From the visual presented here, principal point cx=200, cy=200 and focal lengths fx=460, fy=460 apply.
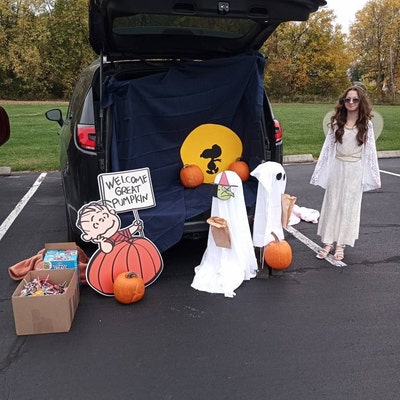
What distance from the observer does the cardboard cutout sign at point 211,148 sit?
4460mm

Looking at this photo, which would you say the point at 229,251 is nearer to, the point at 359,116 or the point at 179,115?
the point at 179,115

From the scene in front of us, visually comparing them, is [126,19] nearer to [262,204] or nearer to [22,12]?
[262,204]

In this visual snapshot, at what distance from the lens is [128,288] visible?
3.42 meters

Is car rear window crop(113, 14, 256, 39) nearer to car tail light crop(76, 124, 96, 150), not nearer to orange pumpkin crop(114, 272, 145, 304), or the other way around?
car tail light crop(76, 124, 96, 150)

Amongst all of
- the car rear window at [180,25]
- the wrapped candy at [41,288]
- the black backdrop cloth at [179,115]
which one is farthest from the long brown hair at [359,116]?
the wrapped candy at [41,288]

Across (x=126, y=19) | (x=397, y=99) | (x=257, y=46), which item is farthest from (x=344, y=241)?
(x=397, y=99)

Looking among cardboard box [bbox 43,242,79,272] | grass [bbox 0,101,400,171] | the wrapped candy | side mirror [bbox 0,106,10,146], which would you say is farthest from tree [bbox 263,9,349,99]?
the wrapped candy

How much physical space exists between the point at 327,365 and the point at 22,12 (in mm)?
49017

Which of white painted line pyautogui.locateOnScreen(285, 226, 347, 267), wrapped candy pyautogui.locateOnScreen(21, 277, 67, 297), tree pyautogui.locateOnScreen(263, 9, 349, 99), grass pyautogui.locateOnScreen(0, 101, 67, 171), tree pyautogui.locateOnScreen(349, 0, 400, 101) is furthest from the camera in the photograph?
tree pyautogui.locateOnScreen(263, 9, 349, 99)

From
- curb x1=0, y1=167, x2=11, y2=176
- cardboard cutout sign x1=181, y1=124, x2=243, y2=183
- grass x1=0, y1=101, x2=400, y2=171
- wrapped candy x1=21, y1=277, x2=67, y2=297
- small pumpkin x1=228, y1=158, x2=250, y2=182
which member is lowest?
wrapped candy x1=21, y1=277, x2=67, y2=297

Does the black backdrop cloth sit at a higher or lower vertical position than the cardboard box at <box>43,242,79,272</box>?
higher

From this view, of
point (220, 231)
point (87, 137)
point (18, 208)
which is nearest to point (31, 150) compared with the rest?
point (18, 208)

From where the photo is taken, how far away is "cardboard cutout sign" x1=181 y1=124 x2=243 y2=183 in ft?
14.6

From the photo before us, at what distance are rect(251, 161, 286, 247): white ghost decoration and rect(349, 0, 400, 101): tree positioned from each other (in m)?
45.7
